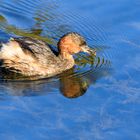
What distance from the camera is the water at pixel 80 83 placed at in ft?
31.1

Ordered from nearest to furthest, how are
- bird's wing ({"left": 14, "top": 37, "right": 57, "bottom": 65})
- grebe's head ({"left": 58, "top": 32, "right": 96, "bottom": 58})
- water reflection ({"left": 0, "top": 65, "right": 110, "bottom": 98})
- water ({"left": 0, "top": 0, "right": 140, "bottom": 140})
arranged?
water ({"left": 0, "top": 0, "right": 140, "bottom": 140}), water reflection ({"left": 0, "top": 65, "right": 110, "bottom": 98}), bird's wing ({"left": 14, "top": 37, "right": 57, "bottom": 65}), grebe's head ({"left": 58, "top": 32, "right": 96, "bottom": 58})

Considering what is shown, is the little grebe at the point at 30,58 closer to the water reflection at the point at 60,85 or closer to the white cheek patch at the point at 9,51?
the white cheek patch at the point at 9,51

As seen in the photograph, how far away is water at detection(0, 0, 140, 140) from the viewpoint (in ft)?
31.1

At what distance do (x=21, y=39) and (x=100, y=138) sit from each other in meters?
3.00

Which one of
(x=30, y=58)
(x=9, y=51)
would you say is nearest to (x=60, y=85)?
(x=30, y=58)

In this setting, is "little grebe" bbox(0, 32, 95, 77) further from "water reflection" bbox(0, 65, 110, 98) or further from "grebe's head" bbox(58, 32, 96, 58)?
"water reflection" bbox(0, 65, 110, 98)

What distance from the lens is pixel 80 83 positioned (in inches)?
440

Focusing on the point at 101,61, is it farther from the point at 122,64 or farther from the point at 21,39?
the point at 21,39

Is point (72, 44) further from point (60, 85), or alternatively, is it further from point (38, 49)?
point (60, 85)

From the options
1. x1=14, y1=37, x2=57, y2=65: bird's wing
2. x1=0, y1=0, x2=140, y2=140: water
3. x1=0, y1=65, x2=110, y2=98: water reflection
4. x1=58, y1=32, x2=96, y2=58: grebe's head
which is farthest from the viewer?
x1=58, y1=32, x2=96, y2=58: grebe's head

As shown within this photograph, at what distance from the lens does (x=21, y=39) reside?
11.5m

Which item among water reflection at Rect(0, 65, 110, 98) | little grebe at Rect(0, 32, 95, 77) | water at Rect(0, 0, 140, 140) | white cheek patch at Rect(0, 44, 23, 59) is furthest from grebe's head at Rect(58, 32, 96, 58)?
white cheek patch at Rect(0, 44, 23, 59)

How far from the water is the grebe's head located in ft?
0.84

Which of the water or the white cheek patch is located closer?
the water
